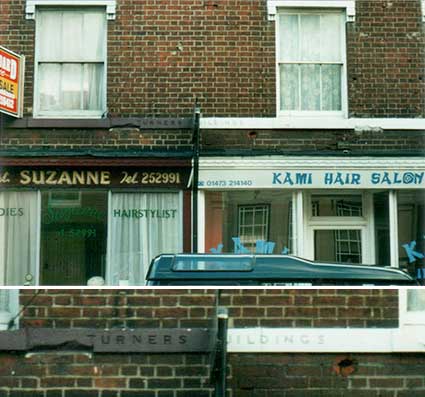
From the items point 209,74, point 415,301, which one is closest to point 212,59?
point 209,74

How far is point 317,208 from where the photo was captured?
2.62 metres

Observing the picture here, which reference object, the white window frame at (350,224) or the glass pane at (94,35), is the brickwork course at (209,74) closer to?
the glass pane at (94,35)

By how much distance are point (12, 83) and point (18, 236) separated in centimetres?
59

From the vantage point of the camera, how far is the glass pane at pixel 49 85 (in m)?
2.74

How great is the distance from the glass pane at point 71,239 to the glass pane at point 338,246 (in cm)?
76

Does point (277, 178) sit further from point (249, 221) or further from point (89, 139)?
point (89, 139)

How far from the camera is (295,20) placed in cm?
296

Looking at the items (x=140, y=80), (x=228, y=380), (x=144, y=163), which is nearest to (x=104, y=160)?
(x=144, y=163)

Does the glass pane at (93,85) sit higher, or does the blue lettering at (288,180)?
the glass pane at (93,85)

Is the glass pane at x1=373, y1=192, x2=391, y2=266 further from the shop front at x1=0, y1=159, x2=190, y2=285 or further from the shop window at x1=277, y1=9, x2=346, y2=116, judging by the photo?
the shop front at x1=0, y1=159, x2=190, y2=285

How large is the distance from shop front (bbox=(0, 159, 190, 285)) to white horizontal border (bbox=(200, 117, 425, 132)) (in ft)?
0.86

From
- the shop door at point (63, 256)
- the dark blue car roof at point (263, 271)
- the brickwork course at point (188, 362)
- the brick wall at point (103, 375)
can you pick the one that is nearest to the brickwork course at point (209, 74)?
the shop door at point (63, 256)

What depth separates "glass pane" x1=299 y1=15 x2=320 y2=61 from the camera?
2986 millimetres

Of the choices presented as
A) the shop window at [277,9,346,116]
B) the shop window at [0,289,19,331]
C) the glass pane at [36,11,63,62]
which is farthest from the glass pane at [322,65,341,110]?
the shop window at [0,289,19,331]
